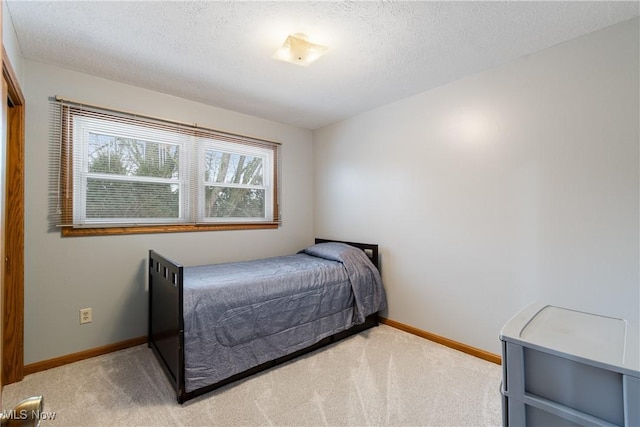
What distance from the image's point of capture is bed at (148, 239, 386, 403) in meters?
1.91

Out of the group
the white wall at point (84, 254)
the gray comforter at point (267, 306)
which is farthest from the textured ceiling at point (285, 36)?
the gray comforter at point (267, 306)

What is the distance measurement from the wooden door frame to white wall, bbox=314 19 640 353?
280cm

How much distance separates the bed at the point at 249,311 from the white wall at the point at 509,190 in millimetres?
533

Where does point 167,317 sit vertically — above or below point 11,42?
below

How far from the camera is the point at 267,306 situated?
2229 mm

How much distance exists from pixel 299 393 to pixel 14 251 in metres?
2.14

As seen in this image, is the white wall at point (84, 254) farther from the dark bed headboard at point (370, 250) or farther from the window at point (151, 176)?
the dark bed headboard at point (370, 250)

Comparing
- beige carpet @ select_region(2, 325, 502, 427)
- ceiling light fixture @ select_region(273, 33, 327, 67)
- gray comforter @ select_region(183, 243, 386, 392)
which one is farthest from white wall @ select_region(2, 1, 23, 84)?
beige carpet @ select_region(2, 325, 502, 427)

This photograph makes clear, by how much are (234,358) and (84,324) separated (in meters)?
1.34

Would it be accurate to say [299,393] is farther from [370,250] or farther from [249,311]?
[370,250]

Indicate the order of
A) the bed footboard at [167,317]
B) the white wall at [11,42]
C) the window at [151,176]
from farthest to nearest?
the window at [151,176] → the bed footboard at [167,317] → the white wall at [11,42]

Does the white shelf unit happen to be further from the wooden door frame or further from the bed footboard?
the wooden door frame

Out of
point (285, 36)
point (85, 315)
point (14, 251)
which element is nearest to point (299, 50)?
point (285, 36)

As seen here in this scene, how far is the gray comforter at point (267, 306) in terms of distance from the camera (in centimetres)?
194
